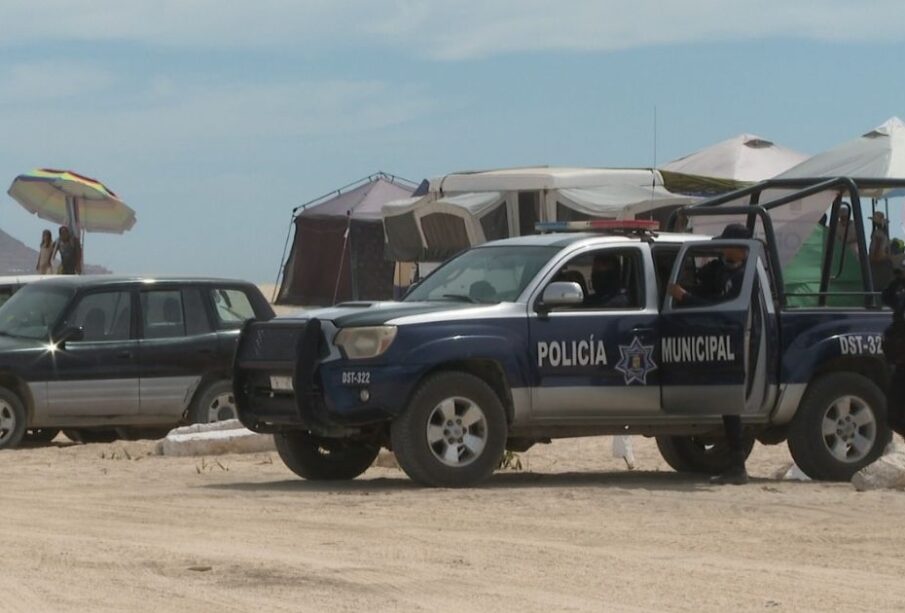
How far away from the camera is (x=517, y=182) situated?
28.3 meters

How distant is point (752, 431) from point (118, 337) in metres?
6.00

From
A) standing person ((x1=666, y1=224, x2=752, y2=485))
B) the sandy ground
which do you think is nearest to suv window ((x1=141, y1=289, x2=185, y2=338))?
the sandy ground

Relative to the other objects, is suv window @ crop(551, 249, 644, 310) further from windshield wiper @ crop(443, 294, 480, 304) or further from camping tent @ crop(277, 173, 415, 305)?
camping tent @ crop(277, 173, 415, 305)

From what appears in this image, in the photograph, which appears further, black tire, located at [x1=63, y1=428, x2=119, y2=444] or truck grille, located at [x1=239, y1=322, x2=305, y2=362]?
black tire, located at [x1=63, y1=428, x2=119, y2=444]

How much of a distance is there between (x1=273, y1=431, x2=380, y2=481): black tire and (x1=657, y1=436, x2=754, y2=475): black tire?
2.47m

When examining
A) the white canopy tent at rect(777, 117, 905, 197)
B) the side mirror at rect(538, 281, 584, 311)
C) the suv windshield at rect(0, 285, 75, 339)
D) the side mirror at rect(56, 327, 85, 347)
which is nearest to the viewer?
the side mirror at rect(538, 281, 584, 311)

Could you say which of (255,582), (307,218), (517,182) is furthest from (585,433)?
(307,218)

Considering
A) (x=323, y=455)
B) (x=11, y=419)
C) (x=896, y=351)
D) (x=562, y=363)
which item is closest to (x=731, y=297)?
(x=896, y=351)

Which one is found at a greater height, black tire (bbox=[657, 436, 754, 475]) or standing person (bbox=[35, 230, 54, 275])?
standing person (bbox=[35, 230, 54, 275])

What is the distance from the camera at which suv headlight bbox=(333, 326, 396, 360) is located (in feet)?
43.2

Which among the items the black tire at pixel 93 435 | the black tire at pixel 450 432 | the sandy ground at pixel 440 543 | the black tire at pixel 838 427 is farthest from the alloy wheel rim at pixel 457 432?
the black tire at pixel 93 435

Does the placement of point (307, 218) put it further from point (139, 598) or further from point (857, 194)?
point (139, 598)

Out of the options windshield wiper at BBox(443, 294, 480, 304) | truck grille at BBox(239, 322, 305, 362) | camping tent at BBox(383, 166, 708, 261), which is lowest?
truck grille at BBox(239, 322, 305, 362)

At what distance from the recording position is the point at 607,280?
46.6ft
